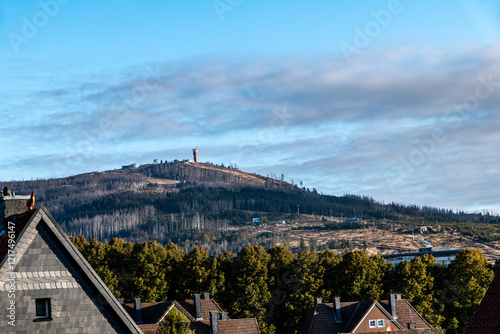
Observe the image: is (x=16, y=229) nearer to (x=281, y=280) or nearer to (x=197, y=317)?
(x=197, y=317)

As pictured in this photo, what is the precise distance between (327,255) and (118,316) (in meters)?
114

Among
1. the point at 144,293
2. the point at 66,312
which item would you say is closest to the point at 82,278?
the point at 66,312

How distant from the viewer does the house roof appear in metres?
20.3

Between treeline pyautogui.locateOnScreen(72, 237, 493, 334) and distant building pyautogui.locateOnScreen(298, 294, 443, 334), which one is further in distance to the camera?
treeline pyautogui.locateOnScreen(72, 237, 493, 334)

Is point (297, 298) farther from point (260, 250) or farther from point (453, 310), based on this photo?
point (453, 310)

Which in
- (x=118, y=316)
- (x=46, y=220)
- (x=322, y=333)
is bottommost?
(x=322, y=333)

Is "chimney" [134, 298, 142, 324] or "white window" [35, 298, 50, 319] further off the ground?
"white window" [35, 298, 50, 319]

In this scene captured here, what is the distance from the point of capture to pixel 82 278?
2102cm

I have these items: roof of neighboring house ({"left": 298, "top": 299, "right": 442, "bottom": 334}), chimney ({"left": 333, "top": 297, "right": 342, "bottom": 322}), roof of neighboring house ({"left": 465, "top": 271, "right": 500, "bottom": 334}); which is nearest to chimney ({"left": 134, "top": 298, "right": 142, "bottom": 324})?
roof of neighboring house ({"left": 298, "top": 299, "right": 442, "bottom": 334})

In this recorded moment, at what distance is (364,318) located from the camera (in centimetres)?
9806

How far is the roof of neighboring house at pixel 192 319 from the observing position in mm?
87750

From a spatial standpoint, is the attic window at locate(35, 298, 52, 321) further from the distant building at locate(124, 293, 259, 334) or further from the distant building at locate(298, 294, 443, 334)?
the distant building at locate(298, 294, 443, 334)

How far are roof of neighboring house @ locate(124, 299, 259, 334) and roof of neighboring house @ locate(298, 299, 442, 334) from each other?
12.9m

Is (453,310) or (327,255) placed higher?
(327,255)
